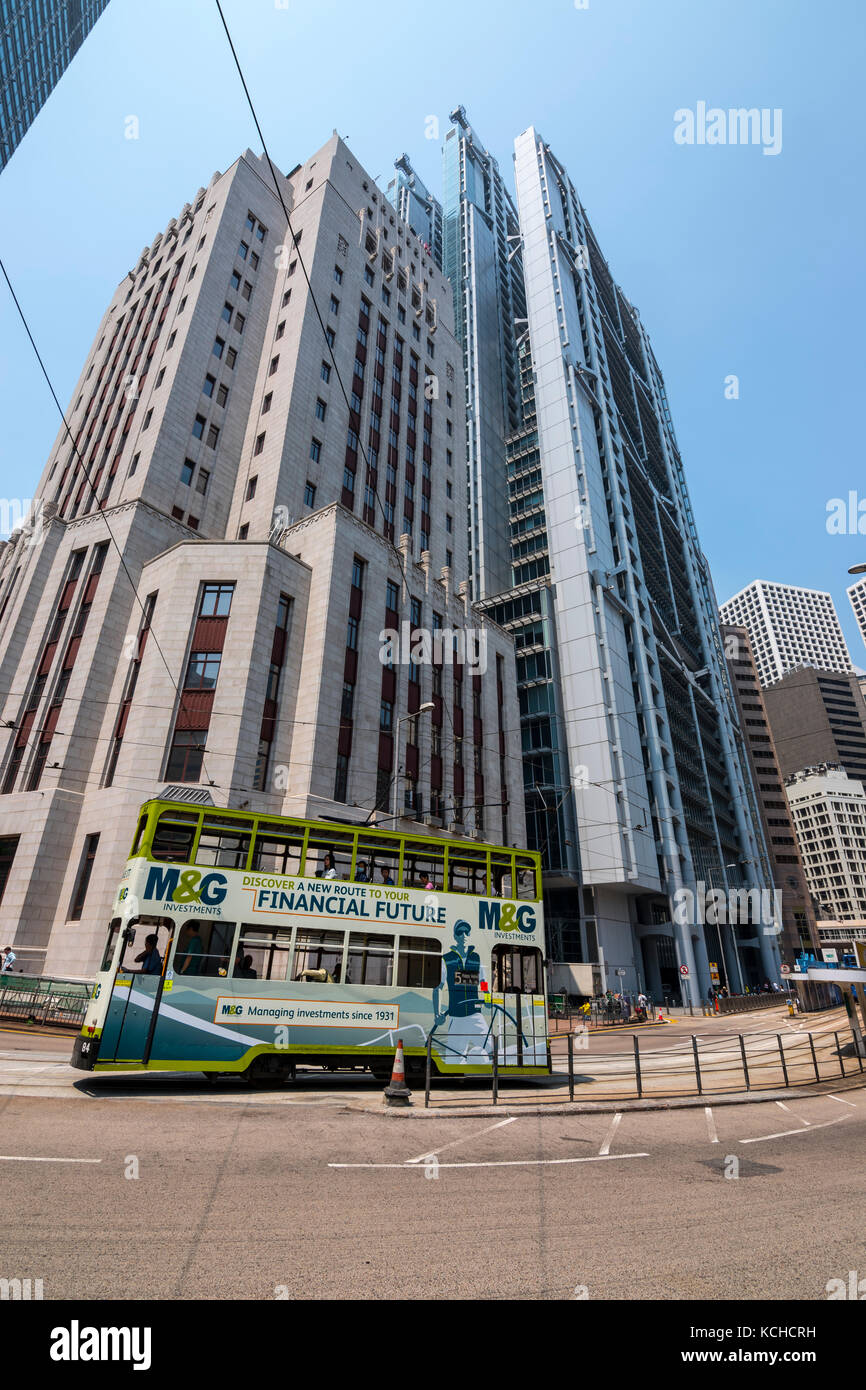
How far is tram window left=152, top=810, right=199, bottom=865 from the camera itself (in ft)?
41.2

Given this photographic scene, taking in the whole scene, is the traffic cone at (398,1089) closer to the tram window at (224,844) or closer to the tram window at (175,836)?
the tram window at (224,844)

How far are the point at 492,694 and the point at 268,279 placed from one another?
118 ft

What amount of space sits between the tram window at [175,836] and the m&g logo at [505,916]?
6.69 metres

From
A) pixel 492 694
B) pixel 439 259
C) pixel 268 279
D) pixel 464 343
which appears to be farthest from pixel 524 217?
pixel 492 694

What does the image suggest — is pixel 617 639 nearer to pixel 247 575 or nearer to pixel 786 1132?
pixel 247 575

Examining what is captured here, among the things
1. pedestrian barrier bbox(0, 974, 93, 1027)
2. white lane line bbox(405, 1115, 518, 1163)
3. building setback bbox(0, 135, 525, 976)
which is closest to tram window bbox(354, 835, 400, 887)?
white lane line bbox(405, 1115, 518, 1163)

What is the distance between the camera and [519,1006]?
15516 millimetres

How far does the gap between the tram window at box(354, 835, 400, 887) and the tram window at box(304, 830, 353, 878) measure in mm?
261

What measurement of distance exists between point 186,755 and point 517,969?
19.5 meters

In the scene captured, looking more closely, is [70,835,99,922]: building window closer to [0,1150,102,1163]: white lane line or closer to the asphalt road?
the asphalt road

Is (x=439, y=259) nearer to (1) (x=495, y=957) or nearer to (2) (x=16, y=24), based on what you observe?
(2) (x=16, y=24)

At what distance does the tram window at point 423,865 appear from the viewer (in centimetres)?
1477

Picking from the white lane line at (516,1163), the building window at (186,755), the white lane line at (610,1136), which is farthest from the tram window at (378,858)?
the building window at (186,755)

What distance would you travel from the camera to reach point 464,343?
86.6 m
